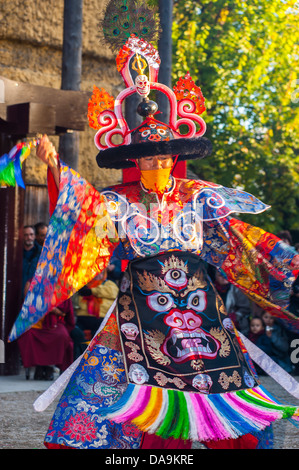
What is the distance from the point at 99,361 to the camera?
3.72 meters

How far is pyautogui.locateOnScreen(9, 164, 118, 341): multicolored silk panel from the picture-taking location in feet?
12.3

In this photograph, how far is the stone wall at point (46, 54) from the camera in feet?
32.9

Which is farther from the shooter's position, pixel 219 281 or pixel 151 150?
pixel 219 281

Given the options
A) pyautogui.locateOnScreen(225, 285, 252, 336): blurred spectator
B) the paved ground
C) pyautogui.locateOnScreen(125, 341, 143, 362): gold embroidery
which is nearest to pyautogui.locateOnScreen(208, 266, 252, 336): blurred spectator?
pyautogui.locateOnScreen(225, 285, 252, 336): blurred spectator

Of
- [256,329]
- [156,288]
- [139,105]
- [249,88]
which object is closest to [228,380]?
[156,288]

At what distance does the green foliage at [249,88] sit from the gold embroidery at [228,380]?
10.5 meters

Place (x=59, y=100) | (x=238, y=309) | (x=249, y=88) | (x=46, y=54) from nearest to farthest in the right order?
(x=59, y=100) < (x=238, y=309) < (x=46, y=54) < (x=249, y=88)

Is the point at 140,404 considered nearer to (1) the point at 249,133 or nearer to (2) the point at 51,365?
(2) the point at 51,365

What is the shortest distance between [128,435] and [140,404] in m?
0.17

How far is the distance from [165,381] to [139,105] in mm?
1546

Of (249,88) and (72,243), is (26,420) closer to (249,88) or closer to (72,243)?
(72,243)

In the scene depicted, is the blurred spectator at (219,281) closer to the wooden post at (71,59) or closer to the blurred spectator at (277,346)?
the blurred spectator at (277,346)

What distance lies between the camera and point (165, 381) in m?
3.63

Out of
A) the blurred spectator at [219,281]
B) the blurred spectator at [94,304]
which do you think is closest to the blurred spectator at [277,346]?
the blurred spectator at [219,281]
